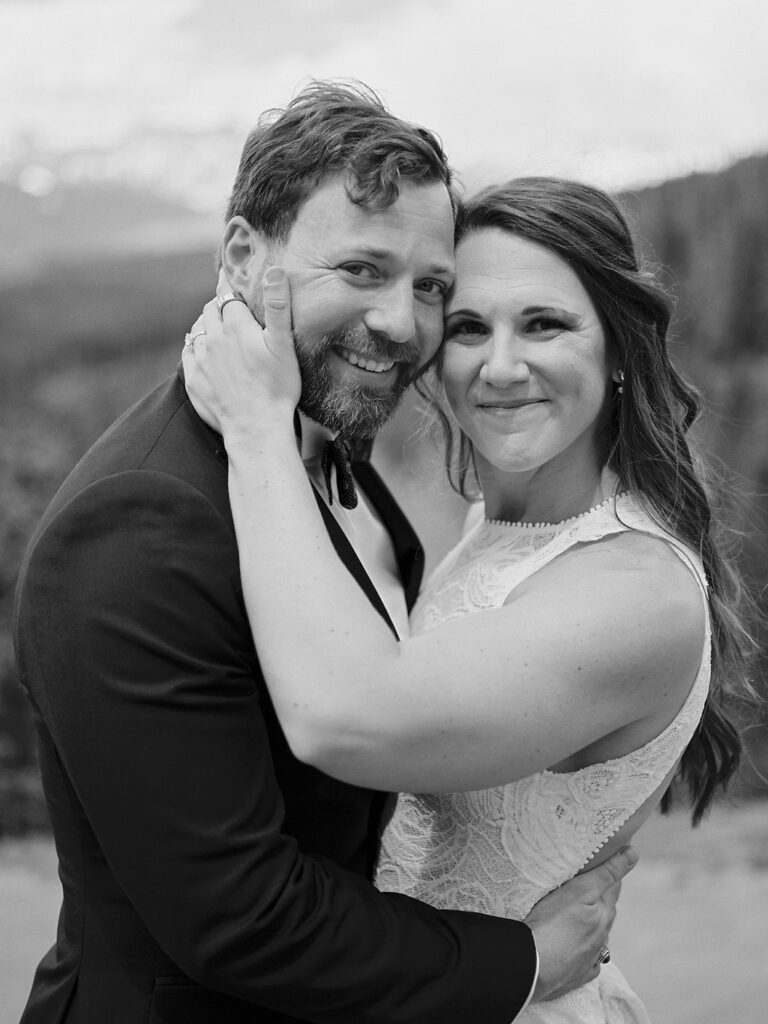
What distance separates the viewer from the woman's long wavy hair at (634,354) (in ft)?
6.21

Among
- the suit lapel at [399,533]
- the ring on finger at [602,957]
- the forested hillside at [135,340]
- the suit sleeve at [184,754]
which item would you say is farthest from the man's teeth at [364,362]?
the forested hillside at [135,340]

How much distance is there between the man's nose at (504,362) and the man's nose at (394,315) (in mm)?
168

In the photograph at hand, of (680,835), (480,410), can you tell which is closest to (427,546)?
(480,410)

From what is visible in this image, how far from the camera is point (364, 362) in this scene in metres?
1.75

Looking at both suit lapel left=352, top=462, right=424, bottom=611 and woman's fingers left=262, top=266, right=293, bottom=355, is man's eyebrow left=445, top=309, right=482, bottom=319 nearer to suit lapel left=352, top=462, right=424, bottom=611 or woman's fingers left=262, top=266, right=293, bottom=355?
woman's fingers left=262, top=266, right=293, bottom=355

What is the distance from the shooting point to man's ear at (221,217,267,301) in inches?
68.9

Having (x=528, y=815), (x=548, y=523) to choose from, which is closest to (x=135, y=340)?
(x=548, y=523)

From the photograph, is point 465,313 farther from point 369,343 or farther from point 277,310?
point 277,310

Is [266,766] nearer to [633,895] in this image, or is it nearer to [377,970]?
[377,970]

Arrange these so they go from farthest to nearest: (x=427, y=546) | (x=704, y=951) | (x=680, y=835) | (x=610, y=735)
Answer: (x=680, y=835) < (x=704, y=951) < (x=427, y=546) < (x=610, y=735)

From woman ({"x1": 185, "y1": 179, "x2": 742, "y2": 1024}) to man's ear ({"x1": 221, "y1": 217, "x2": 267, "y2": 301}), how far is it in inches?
3.9

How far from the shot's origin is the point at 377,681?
1442 millimetres

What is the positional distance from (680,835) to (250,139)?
358 cm

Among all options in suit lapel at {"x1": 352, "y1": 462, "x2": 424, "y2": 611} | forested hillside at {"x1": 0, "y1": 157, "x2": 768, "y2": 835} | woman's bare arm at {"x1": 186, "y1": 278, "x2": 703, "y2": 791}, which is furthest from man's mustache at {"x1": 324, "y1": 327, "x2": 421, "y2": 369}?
forested hillside at {"x1": 0, "y1": 157, "x2": 768, "y2": 835}
